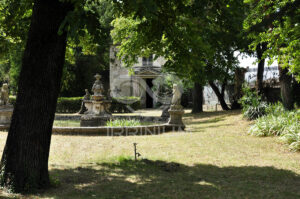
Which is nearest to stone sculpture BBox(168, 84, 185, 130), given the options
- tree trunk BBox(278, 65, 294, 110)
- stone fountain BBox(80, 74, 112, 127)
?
stone fountain BBox(80, 74, 112, 127)

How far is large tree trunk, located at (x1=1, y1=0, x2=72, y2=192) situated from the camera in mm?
4418

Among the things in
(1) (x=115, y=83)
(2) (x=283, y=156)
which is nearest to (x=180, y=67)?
(2) (x=283, y=156)

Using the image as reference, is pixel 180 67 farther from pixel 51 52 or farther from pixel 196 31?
pixel 51 52

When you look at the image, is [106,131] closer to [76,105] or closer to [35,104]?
[35,104]

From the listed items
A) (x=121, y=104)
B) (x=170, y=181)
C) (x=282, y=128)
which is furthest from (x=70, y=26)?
(x=121, y=104)

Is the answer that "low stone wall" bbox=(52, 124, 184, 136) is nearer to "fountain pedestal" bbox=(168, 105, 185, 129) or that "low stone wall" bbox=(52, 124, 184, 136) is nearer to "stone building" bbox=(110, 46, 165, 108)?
"fountain pedestal" bbox=(168, 105, 185, 129)

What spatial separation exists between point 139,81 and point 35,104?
27.3 meters

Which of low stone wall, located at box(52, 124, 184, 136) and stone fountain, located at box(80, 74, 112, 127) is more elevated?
stone fountain, located at box(80, 74, 112, 127)

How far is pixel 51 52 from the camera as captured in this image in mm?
4504

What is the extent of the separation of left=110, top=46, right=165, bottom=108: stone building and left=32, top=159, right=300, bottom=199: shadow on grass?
24704mm

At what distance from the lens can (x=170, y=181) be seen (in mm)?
5258

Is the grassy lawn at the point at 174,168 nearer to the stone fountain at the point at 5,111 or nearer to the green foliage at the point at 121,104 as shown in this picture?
the stone fountain at the point at 5,111

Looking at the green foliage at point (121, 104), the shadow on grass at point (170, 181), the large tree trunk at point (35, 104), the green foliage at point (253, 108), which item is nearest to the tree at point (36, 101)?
the large tree trunk at point (35, 104)

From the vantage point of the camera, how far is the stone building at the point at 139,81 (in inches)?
1223
